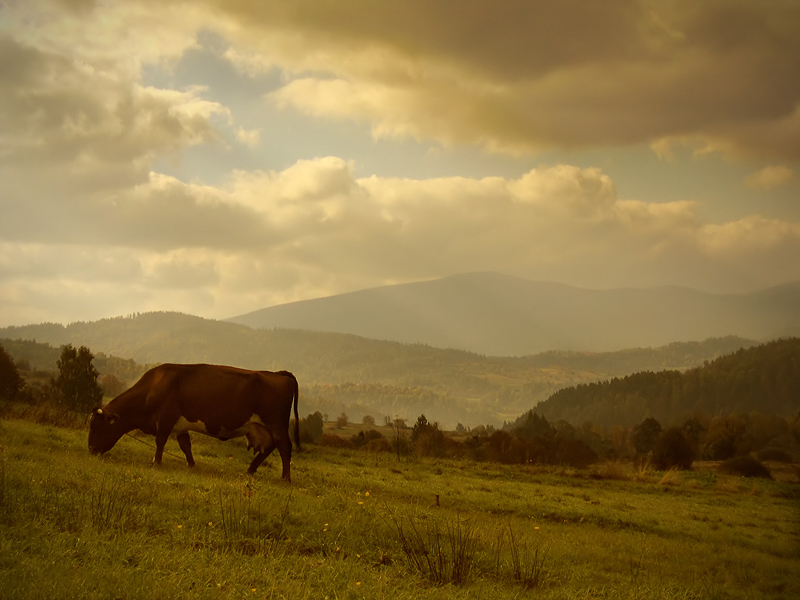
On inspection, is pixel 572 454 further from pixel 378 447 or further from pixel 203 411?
pixel 203 411

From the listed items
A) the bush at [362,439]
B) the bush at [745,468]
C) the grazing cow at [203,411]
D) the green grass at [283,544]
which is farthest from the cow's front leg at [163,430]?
the bush at [745,468]

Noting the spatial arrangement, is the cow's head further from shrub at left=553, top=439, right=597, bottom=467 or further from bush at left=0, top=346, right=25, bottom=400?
shrub at left=553, top=439, right=597, bottom=467

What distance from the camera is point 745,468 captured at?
72.4 metres

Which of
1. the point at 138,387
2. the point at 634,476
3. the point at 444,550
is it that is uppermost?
the point at 138,387

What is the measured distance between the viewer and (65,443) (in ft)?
62.8

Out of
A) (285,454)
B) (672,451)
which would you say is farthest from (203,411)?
(672,451)

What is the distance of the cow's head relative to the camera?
18750 millimetres

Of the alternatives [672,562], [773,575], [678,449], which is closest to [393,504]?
[672,562]

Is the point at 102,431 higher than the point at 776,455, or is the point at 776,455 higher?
the point at 102,431

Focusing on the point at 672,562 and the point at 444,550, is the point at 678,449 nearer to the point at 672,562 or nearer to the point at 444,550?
the point at 672,562

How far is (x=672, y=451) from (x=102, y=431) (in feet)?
251

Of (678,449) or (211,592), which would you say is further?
(678,449)

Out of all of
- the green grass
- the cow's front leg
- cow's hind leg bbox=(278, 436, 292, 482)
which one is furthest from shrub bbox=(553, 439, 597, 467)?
the cow's front leg

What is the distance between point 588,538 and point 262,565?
13.2m
